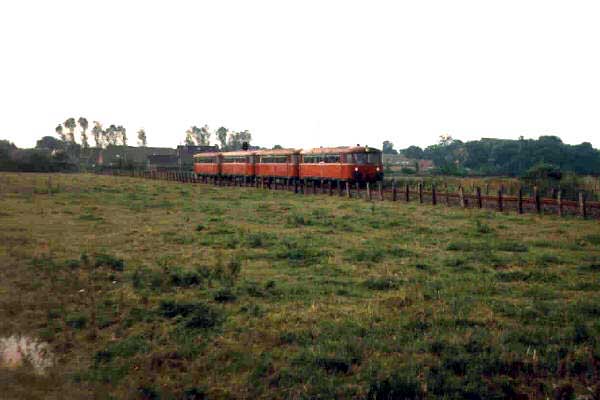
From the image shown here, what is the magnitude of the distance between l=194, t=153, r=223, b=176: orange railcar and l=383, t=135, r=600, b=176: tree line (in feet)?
99.8

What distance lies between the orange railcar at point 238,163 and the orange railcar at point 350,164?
1208cm

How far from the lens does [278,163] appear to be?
134 ft

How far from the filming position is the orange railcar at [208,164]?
178 ft

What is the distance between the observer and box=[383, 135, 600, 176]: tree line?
71506mm

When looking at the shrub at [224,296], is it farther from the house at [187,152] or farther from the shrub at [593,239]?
the house at [187,152]

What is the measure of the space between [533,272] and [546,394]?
533 cm

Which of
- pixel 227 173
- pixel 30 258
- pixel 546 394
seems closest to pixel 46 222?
pixel 30 258

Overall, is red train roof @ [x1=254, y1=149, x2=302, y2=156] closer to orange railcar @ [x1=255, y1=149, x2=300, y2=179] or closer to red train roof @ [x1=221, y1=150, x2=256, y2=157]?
orange railcar @ [x1=255, y1=149, x2=300, y2=179]

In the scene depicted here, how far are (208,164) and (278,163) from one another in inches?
728

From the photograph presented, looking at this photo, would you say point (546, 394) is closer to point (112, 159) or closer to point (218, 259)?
point (218, 259)

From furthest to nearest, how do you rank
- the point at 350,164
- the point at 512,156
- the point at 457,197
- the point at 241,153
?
1. the point at 512,156
2. the point at 241,153
3. the point at 350,164
4. the point at 457,197

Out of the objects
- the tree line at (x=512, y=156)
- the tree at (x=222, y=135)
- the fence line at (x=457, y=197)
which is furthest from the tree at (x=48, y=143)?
the fence line at (x=457, y=197)

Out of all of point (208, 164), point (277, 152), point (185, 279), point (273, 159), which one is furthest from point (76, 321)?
point (208, 164)

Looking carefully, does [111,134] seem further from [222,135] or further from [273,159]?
[273,159]
